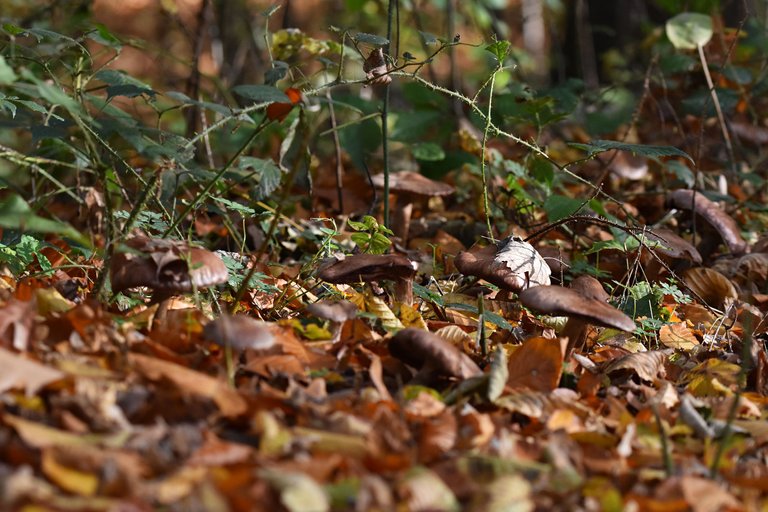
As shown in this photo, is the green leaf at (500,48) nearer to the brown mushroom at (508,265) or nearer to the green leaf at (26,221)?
the brown mushroom at (508,265)

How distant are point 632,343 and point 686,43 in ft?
6.90

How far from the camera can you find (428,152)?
4219 millimetres

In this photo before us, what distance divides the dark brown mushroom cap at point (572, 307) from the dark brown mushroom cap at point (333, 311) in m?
0.49

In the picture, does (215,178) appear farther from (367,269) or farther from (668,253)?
(668,253)

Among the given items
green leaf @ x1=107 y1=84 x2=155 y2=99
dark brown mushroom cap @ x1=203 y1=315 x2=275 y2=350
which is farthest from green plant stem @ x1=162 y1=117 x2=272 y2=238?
dark brown mushroom cap @ x1=203 y1=315 x2=275 y2=350

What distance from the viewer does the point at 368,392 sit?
2129 mm

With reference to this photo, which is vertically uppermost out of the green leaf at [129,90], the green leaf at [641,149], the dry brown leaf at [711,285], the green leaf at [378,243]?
the green leaf at [129,90]

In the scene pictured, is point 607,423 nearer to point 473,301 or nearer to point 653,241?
point 473,301

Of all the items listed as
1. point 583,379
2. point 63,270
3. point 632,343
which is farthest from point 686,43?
point 63,270

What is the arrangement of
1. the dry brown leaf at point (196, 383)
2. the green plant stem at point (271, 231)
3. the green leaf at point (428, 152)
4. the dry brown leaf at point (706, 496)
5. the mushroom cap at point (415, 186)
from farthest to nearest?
the green leaf at point (428, 152) < the mushroom cap at point (415, 186) < the green plant stem at point (271, 231) < the dry brown leaf at point (196, 383) < the dry brown leaf at point (706, 496)

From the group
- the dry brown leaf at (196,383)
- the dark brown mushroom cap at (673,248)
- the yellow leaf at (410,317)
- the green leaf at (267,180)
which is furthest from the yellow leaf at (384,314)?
the dark brown mushroom cap at (673,248)

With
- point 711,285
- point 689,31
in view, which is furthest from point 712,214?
point 689,31

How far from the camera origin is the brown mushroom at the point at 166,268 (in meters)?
2.24

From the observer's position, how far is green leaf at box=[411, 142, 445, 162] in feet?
13.7
